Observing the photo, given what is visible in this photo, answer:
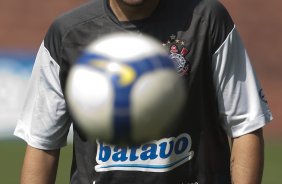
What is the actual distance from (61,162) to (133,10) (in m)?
7.54

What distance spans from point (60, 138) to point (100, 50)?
1.00 m

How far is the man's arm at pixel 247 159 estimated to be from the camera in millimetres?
3670

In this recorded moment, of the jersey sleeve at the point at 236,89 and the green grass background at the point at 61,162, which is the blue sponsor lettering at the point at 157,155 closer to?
the jersey sleeve at the point at 236,89

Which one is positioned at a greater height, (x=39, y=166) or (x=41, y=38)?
(x=39, y=166)

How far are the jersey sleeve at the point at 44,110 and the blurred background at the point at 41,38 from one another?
9.35m

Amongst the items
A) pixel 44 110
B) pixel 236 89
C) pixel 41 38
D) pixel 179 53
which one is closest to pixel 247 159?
pixel 236 89

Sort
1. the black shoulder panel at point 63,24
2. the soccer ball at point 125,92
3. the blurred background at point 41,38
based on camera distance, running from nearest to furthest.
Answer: the soccer ball at point 125,92, the black shoulder panel at point 63,24, the blurred background at point 41,38

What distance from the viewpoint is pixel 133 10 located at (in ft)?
12.0

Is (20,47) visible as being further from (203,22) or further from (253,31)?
(203,22)

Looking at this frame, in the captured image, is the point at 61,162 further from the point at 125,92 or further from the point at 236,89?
→ the point at 125,92

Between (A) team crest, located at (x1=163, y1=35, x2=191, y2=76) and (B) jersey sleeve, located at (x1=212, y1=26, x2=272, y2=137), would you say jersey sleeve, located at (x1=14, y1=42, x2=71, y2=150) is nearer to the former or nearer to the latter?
(A) team crest, located at (x1=163, y1=35, x2=191, y2=76)

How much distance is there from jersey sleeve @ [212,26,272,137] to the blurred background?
9.79 metres

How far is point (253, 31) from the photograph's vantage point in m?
18.7

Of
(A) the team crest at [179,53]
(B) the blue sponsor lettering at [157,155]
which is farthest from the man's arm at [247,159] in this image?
(A) the team crest at [179,53]
